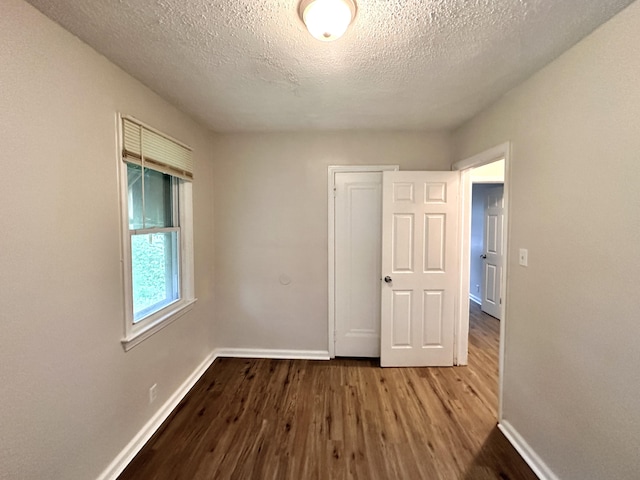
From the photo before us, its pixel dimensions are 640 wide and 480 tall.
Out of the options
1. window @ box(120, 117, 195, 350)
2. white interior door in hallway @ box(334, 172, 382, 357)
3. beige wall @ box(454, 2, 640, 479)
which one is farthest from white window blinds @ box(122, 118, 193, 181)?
beige wall @ box(454, 2, 640, 479)

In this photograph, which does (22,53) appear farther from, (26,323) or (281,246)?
(281,246)

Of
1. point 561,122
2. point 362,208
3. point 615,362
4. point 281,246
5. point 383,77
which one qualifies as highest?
point 383,77

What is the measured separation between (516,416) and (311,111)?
104 inches

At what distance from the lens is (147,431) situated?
1.91m

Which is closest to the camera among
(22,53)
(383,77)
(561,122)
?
(22,53)

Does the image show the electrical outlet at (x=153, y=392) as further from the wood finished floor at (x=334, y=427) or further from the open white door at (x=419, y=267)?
the open white door at (x=419, y=267)

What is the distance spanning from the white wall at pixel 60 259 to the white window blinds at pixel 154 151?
84 millimetres

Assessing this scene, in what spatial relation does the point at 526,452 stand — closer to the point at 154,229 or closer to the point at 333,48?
the point at 333,48

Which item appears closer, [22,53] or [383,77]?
[22,53]

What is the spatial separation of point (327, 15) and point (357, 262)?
7.24ft

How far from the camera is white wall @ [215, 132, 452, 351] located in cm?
289

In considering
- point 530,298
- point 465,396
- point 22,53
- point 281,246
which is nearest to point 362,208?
point 281,246

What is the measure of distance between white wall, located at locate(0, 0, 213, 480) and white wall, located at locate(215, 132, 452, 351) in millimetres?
1180

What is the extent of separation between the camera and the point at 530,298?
5.75 feet
